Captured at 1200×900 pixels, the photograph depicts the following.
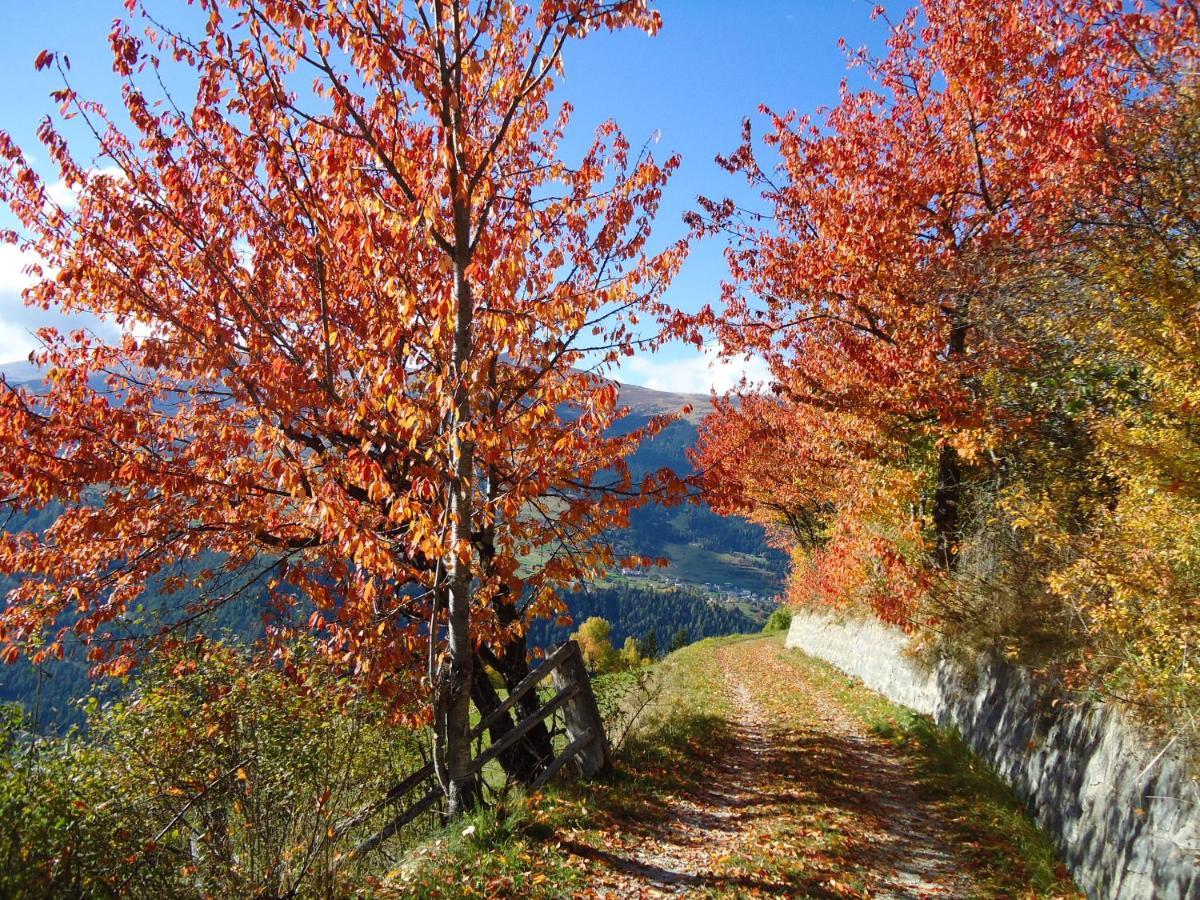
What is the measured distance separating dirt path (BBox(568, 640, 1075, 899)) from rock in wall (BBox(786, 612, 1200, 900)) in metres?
1.10

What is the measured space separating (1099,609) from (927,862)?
11.6 feet

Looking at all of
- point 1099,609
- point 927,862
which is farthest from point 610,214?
point 927,862

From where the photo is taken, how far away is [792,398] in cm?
1316

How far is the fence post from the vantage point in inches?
350

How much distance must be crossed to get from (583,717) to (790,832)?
9.58 ft

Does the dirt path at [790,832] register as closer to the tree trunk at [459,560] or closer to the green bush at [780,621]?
the tree trunk at [459,560]

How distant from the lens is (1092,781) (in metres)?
6.82

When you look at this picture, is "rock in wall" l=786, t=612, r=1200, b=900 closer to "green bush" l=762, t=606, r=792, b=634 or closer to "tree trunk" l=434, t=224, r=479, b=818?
"tree trunk" l=434, t=224, r=479, b=818

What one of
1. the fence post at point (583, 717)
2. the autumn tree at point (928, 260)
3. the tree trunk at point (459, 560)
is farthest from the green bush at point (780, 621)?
the tree trunk at point (459, 560)

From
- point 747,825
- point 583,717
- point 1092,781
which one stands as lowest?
point 747,825

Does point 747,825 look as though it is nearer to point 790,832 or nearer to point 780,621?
point 790,832

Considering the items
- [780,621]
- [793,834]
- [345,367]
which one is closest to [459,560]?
[345,367]

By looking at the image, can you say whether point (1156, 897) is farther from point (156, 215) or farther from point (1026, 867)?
point (156, 215)

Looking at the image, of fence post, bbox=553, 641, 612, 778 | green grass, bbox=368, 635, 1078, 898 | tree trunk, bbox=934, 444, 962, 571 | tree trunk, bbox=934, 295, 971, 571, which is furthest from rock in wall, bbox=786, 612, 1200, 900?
fence post, bbox=553, 641, 612, 778
